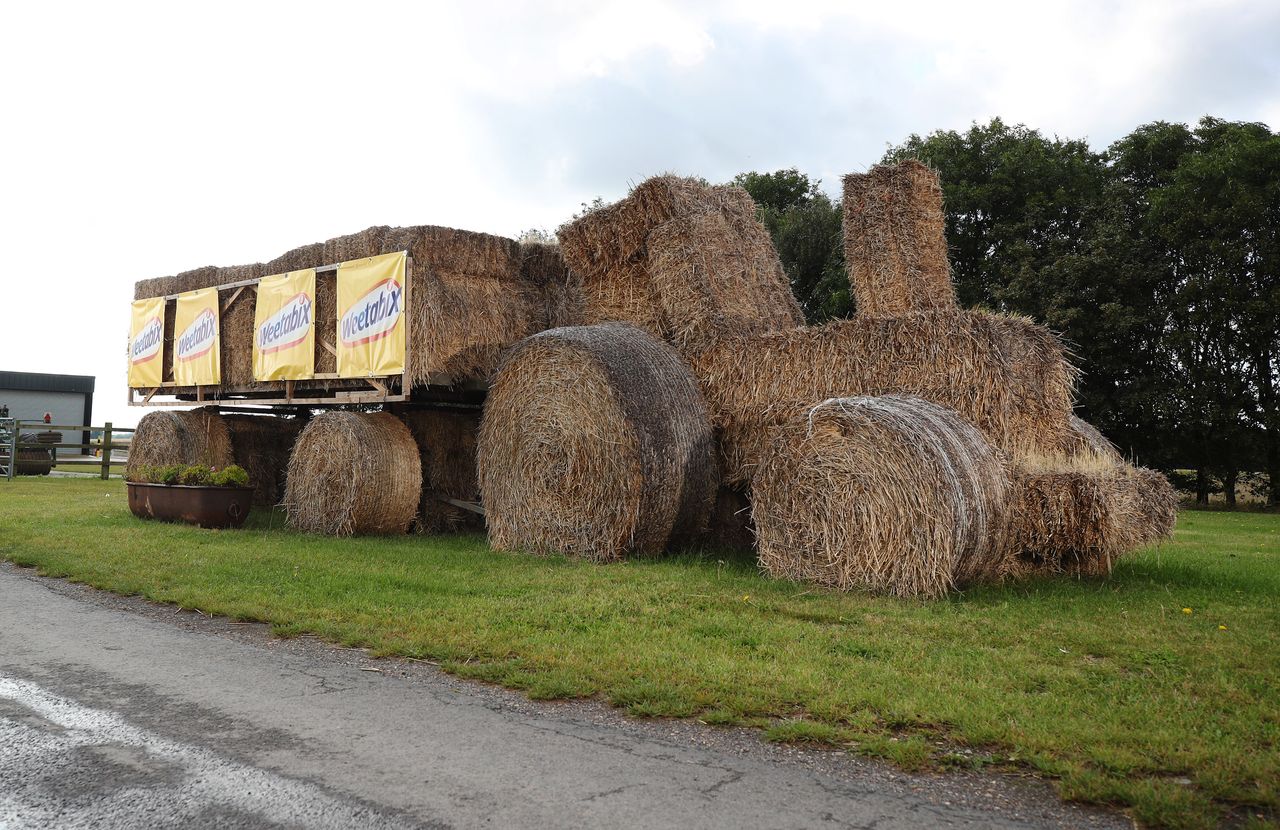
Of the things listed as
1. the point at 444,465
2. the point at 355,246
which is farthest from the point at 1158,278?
the point at 355,246

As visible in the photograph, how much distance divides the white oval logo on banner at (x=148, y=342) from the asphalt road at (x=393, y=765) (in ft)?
42.8

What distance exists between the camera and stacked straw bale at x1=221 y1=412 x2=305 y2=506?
17422 mm

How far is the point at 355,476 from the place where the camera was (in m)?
12.4

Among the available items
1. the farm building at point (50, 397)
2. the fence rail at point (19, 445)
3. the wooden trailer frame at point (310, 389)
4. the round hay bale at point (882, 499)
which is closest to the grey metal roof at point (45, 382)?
the farm building at point (50, 397)

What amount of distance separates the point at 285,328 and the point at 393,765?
11807 mm

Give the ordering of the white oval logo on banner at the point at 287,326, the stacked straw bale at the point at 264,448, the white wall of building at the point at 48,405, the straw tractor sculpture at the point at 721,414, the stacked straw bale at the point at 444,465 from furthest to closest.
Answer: the white wall of building at the point at 48,405, the stacked straw bale at the point at 264,448, the white oval logo on banner at the point at 287,326, the stacked straw bale at the point at 444,465, the straw tractor sculpture at the point at 721,414

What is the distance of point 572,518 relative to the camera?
10367 millimetres

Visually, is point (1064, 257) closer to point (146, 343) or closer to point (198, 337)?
point (198, 337)

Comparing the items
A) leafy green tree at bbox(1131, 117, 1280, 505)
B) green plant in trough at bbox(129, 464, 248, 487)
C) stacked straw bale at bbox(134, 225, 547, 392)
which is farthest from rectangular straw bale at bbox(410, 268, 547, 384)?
leafy green tree at bbox(1131, 117, 1280, 505)

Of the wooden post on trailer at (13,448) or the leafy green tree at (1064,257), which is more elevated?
the leafy green tree at (1064,257)

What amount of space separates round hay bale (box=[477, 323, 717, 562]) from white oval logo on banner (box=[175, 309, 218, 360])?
24.2 feet

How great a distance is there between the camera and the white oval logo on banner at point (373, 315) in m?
12.6

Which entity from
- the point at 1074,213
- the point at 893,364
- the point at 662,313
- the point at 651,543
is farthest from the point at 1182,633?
the point at 1074,213

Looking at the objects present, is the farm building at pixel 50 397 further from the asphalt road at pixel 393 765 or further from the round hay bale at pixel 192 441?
the asphalt road at pixel 393 765
